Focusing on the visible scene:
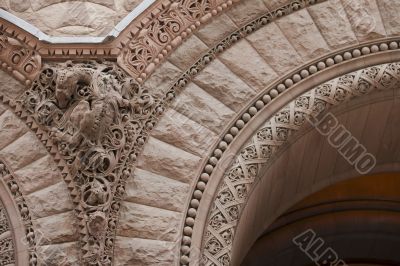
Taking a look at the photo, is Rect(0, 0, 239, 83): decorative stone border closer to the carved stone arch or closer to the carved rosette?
the carved rosette

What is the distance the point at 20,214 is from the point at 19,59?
144 cm

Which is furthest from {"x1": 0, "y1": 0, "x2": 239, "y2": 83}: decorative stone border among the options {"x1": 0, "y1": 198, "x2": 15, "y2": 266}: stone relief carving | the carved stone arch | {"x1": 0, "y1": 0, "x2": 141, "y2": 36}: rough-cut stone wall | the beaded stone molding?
{"x1": 0, "y1": 198, "x2": 15, "y2": 266}: stone relief carving

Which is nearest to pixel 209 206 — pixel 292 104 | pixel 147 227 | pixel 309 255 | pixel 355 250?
pixel 147 227

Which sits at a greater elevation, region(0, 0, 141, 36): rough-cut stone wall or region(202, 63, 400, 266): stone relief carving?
region(0, 0, 141, 36): rough-cut stone wall

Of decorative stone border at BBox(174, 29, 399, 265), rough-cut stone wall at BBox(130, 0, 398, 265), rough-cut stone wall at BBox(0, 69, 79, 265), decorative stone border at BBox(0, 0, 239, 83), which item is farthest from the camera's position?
decorative stone border at BBox(0, 0, 239, 83)

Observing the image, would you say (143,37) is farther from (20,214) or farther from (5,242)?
(5,242)

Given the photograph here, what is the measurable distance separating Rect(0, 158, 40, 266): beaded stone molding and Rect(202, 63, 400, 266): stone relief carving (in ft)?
4.58

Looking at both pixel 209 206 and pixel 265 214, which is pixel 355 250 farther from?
pixel 209 206

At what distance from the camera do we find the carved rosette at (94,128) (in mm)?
8203

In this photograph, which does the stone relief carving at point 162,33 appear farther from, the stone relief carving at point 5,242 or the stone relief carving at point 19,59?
the stone relief carving at point 5,242

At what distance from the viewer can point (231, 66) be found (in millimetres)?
8914

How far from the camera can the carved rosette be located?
8203mm

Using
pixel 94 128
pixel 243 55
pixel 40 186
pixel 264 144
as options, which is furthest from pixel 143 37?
pixel 40 186

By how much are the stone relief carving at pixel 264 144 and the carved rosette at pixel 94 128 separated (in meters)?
0.82
